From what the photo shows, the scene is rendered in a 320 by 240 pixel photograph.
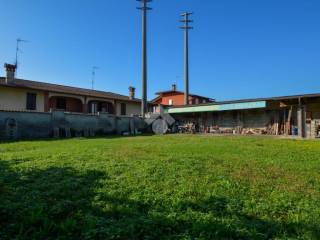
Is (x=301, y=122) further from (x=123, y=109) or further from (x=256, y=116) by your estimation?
(x=123, y=109)

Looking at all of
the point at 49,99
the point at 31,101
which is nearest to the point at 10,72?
the point at 31,101

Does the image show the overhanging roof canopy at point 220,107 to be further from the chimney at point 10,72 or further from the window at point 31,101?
the chimney at point 10,72

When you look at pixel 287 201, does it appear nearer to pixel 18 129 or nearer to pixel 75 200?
pixel 75 200

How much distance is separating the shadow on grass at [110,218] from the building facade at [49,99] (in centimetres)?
1747

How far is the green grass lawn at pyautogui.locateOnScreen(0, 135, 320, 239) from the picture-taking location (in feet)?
11.5

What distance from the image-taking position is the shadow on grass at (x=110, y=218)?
11.2 ft

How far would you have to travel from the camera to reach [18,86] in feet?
67.2

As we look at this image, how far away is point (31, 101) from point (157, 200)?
771 inches

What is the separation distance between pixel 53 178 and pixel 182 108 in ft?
59.3

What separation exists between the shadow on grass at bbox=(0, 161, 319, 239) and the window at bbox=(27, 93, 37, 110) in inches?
707

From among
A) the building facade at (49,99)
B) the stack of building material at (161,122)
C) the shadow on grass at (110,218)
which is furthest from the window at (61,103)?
the shadow on grass at (110,218)

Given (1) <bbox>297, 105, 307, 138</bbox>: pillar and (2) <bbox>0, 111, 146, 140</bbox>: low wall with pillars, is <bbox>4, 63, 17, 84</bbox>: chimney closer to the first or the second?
(2) <bbox>0, 111, 146, 140</bbox>: low wall with pillars

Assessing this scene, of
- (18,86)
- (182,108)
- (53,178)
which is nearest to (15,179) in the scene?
(53,178)

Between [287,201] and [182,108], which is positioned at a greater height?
[182,108]
